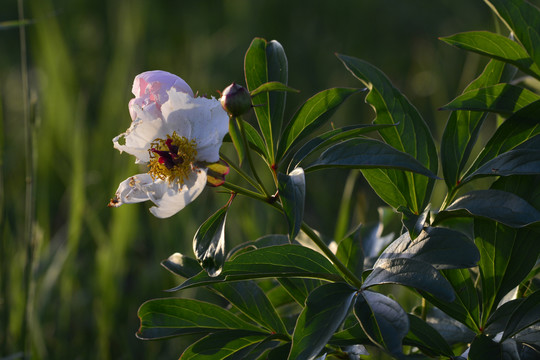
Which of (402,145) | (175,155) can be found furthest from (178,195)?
(402,145)

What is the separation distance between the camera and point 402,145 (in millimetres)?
660

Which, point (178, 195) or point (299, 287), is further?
point (299, 287)

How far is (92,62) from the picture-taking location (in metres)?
2.77

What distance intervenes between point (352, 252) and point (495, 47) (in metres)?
0.26

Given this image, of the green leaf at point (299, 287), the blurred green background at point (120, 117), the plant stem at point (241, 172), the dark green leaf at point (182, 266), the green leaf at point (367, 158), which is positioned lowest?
the blurred green background at point (120, 117)

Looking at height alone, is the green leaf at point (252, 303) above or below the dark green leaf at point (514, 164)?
below

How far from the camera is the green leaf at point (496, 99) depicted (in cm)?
63

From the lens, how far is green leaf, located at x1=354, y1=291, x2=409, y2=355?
50 cm

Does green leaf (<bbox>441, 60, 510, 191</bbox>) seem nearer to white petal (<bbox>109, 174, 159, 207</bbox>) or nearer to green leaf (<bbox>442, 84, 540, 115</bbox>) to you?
green leaf (<bbox>442, 84, 540, 115</bbox>)

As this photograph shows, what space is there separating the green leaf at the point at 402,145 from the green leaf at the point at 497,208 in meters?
0.05

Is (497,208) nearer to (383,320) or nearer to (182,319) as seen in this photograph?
(383,320)

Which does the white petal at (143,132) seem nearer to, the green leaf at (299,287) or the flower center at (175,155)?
the flower center at (175,155)

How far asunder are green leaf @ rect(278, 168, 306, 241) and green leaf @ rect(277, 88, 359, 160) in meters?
0.09

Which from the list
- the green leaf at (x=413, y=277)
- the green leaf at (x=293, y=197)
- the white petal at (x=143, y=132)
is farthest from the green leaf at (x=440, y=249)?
the white petal at (x=143, y=132)
